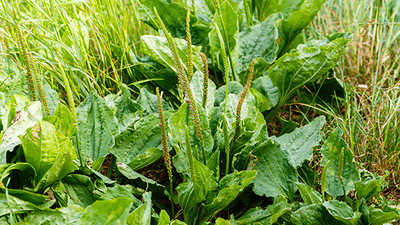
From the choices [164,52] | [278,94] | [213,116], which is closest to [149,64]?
[164,52]

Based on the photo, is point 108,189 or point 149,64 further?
point 149,64

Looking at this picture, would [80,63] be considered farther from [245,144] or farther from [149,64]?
[245,144]

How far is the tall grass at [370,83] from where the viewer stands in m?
1.70

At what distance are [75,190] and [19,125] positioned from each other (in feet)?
1.06

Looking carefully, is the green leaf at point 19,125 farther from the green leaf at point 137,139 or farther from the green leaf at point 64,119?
the green leaf at point 137,139

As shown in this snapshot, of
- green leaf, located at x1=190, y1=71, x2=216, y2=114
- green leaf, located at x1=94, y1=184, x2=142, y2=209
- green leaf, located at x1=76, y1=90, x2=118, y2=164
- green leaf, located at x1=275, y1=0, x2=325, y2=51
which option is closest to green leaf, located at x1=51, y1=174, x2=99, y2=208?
green leaf, located at x1=94, y1=184, x2=142, y2=209

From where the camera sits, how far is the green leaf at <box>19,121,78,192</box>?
1.21 meters

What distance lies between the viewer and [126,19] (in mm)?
2184

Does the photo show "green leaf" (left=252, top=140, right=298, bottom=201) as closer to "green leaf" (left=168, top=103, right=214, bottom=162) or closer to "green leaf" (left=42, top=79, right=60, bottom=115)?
"green leaf" (left=168, top=103, right=214, bottom=162)

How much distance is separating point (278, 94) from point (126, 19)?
39.0 inches

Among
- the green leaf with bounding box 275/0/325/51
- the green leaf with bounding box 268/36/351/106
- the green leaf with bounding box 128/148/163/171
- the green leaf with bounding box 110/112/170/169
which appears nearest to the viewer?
the green leaf with bounding box 128/148/163/171

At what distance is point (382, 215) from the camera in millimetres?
1304

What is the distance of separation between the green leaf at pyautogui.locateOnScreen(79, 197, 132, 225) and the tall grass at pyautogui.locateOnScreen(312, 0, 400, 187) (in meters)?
1.03

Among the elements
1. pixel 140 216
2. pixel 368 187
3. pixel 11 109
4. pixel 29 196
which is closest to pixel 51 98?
pixel 11 109
